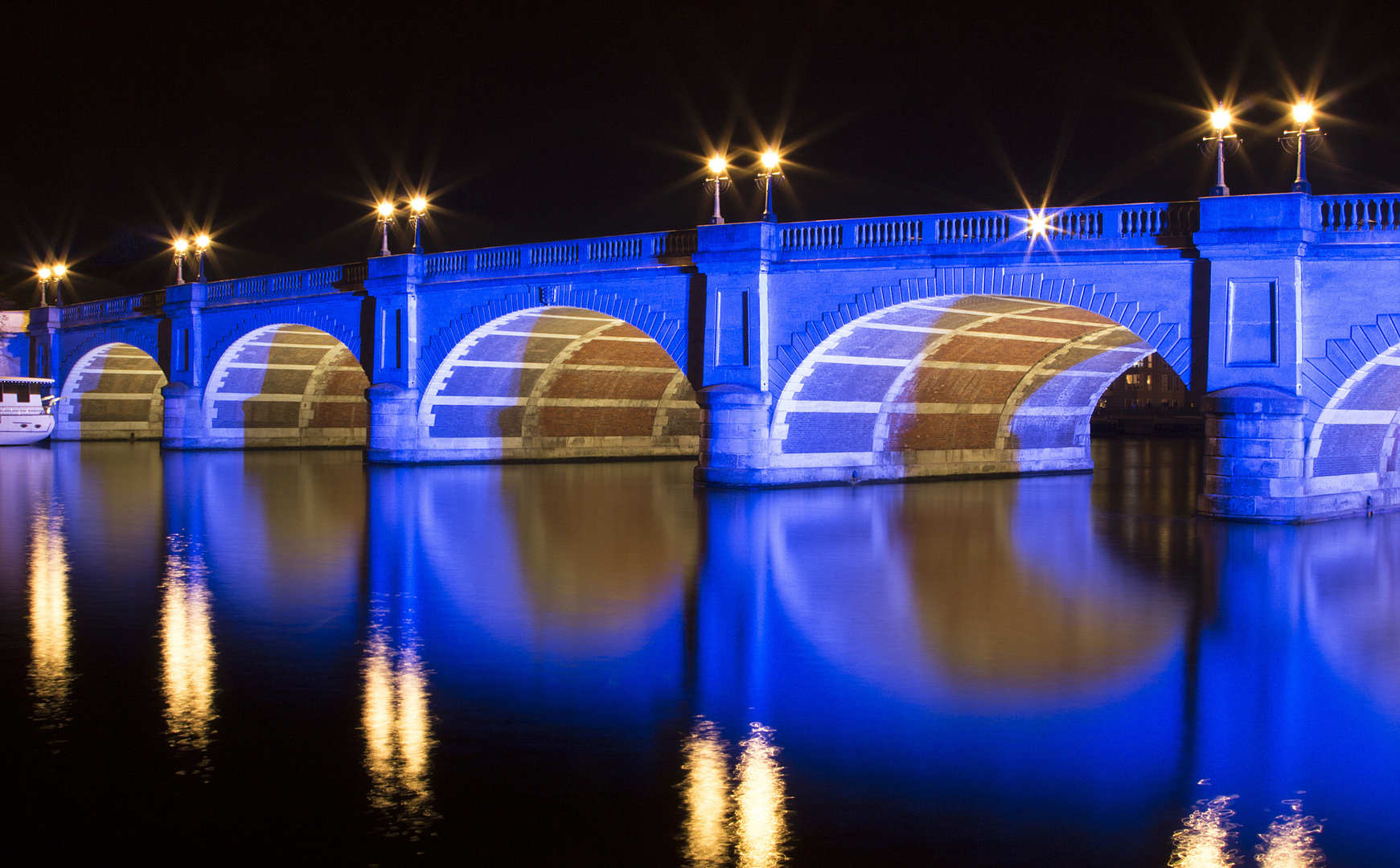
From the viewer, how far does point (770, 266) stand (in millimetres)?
26266

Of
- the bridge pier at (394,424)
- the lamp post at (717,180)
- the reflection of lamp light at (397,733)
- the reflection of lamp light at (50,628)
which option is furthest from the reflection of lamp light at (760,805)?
the bridge pier at (394,424)

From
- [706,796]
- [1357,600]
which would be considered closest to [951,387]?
[1357,600]

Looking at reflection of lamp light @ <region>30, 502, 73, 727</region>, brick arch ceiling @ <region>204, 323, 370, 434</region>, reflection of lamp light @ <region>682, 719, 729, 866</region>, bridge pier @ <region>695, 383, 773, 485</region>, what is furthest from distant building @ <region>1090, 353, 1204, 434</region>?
reflection of lamp light @ <region>682, 719, 729, 866</region>

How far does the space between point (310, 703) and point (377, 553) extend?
26.2 ft

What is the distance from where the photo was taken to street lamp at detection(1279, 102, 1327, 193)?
20.3 metres

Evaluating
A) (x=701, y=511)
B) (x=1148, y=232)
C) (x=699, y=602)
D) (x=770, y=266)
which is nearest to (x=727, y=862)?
(x=699, y=602)

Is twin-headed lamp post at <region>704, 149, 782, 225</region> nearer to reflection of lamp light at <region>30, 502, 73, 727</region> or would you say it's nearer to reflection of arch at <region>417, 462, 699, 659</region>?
reflection of arch at <region>417, 462, 699, 659</region>

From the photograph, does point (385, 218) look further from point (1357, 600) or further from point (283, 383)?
point (1357, 600)

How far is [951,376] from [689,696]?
22.2m

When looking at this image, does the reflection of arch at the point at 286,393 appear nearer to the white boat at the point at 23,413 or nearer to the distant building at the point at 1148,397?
the white boat at the point at 23,413

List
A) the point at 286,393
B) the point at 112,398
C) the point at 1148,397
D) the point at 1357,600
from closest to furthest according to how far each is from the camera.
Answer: the point at 1357,600, the point at 286,393, the point at 112,398, the point at 1148,397

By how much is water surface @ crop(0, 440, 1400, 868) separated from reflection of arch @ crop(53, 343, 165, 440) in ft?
126

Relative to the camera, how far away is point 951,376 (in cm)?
2980

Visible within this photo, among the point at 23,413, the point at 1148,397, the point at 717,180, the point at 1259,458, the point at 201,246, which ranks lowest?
the point at 1259,458
